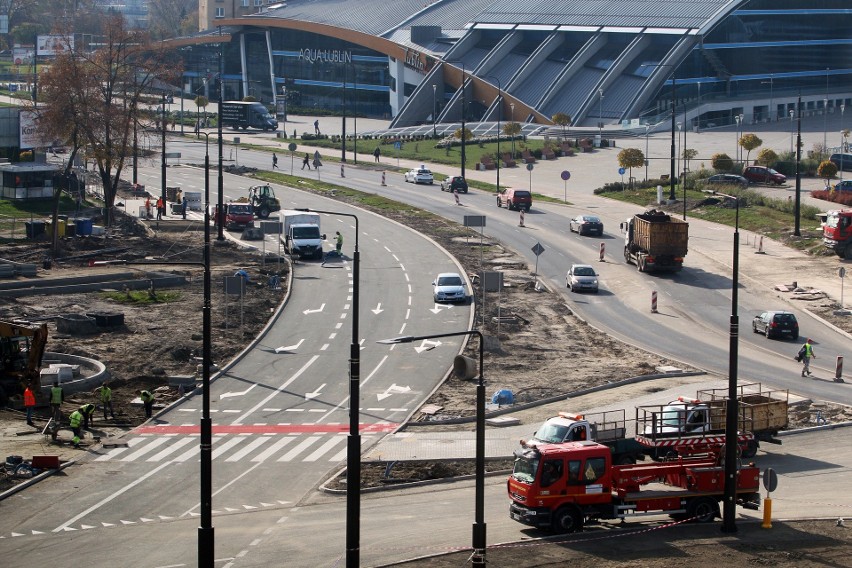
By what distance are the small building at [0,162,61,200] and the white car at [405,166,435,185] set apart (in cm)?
2678

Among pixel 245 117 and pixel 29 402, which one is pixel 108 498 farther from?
pixel 245 117

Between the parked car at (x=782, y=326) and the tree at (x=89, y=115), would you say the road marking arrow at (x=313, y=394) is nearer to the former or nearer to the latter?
the parked car at (x=782, y=326)

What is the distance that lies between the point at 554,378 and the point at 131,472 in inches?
654

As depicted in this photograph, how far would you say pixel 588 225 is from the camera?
75688mm

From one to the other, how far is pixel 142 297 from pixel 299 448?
21.8 meters

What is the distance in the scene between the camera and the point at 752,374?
46500mm

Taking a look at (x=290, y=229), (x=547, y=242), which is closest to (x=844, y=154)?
(x=547, y=242)

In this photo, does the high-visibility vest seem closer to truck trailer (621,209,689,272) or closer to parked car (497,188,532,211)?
truck trailer (621,209,689,272)

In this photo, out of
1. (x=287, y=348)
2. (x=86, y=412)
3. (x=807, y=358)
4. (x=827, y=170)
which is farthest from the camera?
(x=827, y=170)

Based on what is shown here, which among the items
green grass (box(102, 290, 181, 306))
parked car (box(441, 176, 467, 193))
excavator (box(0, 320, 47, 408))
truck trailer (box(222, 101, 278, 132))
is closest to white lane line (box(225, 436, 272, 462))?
excavator (box(0, 320, 47, 408))

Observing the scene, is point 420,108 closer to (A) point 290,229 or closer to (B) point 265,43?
(B) point 265,43

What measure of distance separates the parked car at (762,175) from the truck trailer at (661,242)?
1177 inches

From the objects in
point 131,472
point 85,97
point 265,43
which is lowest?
point 131,472

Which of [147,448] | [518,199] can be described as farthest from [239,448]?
[518,199]
